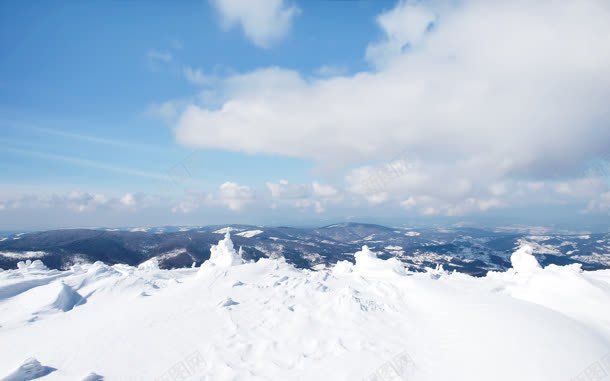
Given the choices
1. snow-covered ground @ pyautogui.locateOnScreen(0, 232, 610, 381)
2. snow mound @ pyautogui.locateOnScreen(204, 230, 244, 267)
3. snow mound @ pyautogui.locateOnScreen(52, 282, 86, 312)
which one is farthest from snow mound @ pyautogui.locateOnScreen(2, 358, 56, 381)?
snow mound @ pyautogui.locateOnScreen(204, 230, 244, 267)

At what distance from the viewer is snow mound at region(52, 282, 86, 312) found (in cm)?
4162

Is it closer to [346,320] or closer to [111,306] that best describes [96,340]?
[111,306]

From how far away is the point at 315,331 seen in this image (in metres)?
29.5

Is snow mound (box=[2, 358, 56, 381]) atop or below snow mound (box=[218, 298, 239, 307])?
below

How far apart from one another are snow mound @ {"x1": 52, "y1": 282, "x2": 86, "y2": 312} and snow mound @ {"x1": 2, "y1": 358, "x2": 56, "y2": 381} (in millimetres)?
21020

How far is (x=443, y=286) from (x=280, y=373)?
23.4 meters

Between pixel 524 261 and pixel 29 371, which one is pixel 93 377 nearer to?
pixel 29 371

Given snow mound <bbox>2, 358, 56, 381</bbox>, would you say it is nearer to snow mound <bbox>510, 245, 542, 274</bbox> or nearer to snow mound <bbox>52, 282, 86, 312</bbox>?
snow mound <bbox>52, 282, 86, 312</bbox>

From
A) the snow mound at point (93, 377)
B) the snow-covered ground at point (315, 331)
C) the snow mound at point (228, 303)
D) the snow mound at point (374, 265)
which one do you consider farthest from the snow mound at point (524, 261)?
the snow mound at point (93, 377)

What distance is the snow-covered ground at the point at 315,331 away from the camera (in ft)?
76.7

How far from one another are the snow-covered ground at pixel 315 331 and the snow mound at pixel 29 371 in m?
0.07

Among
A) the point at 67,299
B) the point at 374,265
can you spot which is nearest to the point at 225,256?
the point at 67,299

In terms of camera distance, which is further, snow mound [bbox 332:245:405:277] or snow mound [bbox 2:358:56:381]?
snow mound [bbox 332:245:405:277]

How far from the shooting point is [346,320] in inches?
1242
